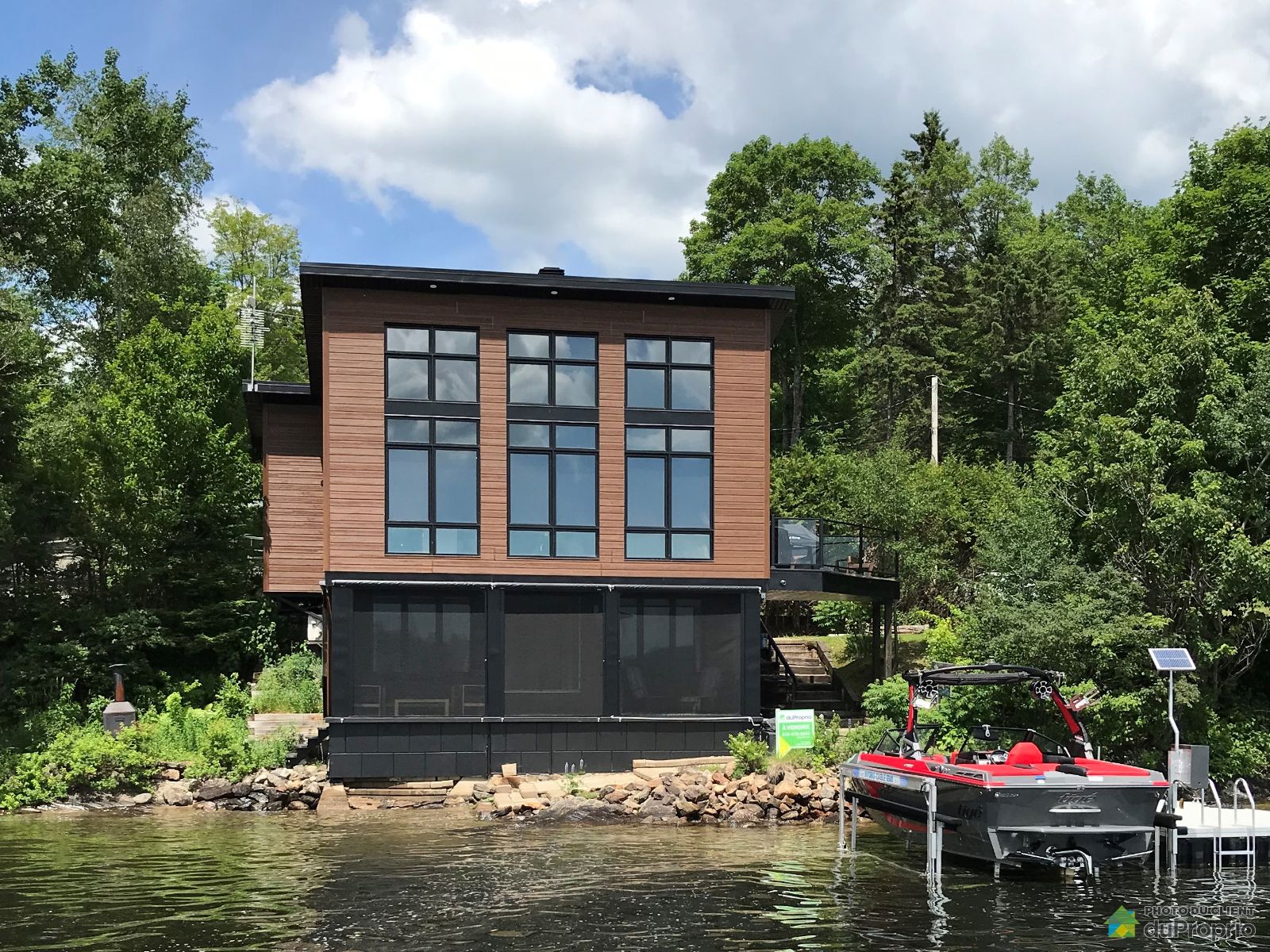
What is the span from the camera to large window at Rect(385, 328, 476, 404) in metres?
25.3

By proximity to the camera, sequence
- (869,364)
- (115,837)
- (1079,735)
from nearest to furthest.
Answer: (1079,735) < (115,837) < (869,364)

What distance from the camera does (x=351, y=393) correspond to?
24906 millimetres

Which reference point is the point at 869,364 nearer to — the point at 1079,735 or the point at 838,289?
the point at 838,289

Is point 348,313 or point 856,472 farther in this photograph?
point 856,472

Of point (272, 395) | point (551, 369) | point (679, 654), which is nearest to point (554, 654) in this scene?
point (679, 654)

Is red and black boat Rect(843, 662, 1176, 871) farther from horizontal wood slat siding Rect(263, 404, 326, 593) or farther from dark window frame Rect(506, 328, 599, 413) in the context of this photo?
horizontal wood slat siding Rect(263, 404, 326, 593)

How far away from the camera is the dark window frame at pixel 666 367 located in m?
26.1

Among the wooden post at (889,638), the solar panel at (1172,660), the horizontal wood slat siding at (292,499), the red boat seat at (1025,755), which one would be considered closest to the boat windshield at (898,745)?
the red boat seat at (1025,755)

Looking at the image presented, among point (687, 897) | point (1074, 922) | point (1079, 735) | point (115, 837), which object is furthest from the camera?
point (115, 837)

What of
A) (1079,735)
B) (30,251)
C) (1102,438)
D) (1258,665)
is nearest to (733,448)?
(1102,438)

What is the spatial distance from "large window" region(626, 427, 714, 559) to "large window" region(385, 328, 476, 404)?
3.42 metres

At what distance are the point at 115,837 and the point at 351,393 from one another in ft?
29.4

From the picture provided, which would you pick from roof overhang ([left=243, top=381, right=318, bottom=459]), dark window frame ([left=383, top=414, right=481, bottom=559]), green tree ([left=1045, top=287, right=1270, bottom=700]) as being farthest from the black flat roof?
green tree ([left=1045, top=287, right=1270, bottom=700])

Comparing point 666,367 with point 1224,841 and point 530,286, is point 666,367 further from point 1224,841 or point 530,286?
point 1224,841
